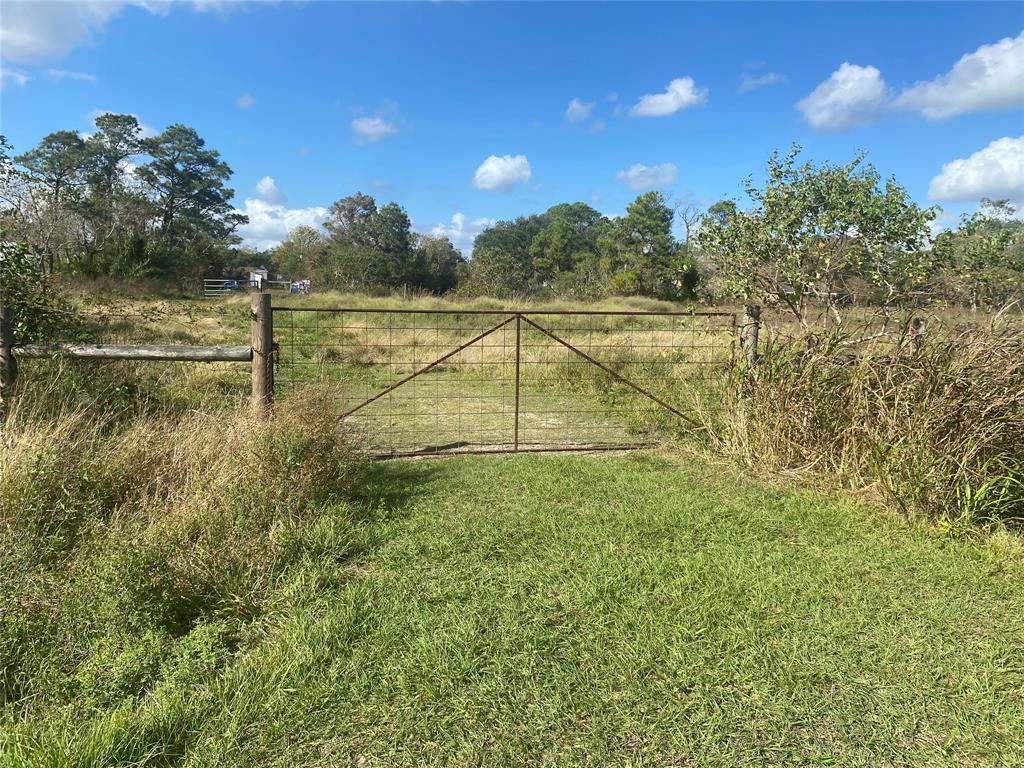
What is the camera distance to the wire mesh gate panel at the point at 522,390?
6.43 meters

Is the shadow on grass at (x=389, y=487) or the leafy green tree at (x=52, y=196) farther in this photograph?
the leafy green tree at (x=52, y=196)

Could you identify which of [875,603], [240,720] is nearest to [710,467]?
[875,603]

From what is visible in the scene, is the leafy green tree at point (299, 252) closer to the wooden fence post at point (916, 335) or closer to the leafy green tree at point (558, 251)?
the leafy green tree at point (558, 251)

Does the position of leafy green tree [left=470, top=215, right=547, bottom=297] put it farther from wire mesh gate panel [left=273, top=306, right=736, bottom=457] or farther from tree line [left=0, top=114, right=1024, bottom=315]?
wire mesh gate panel [left=273, top=306, right=736, bottom=457]

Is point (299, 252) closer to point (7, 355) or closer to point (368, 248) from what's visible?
point (368, 248)

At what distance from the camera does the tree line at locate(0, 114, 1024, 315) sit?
693 centimetres

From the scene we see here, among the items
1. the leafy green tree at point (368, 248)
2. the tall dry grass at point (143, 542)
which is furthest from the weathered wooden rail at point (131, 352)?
the leafy green tree at point (368, 248)

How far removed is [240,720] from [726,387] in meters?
5.18

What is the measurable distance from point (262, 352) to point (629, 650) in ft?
13.2

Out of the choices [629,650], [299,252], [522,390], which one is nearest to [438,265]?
[299,252]

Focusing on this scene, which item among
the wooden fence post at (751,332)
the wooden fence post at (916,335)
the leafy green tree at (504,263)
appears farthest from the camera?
the leafy green tree at (504,263)

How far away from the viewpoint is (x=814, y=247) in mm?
6984

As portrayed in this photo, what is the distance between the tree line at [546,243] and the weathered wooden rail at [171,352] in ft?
4.52

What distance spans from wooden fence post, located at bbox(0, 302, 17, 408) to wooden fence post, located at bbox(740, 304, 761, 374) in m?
6.39
